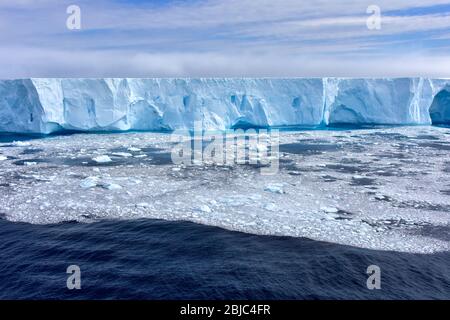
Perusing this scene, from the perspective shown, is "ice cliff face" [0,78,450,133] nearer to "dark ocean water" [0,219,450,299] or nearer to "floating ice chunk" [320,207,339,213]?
"dark ocean water" [0,219,450,299]

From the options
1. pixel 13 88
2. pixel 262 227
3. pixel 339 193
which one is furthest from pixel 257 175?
pixel 13 88

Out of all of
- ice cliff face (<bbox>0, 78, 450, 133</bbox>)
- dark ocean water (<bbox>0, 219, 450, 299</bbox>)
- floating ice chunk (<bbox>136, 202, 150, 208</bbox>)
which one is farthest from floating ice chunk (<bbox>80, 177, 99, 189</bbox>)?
ice cliff face (<bbox>0, 78, 450, 133</bbox>)

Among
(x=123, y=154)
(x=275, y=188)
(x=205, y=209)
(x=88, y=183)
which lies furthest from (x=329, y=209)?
(x=123, y=154)

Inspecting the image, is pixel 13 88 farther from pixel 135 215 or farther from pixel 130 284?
pixel 130 284

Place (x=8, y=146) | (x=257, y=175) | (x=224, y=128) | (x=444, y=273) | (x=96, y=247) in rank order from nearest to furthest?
(x=444, y=273), (x=96, y=247), (x=257, y=175), (x=8, y=146), (x=224, y=128)

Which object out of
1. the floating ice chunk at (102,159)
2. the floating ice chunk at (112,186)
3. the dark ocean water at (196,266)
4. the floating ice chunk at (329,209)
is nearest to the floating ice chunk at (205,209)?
the dark ocean water at (196,266)

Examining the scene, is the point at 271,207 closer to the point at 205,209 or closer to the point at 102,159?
the point at 205,209
